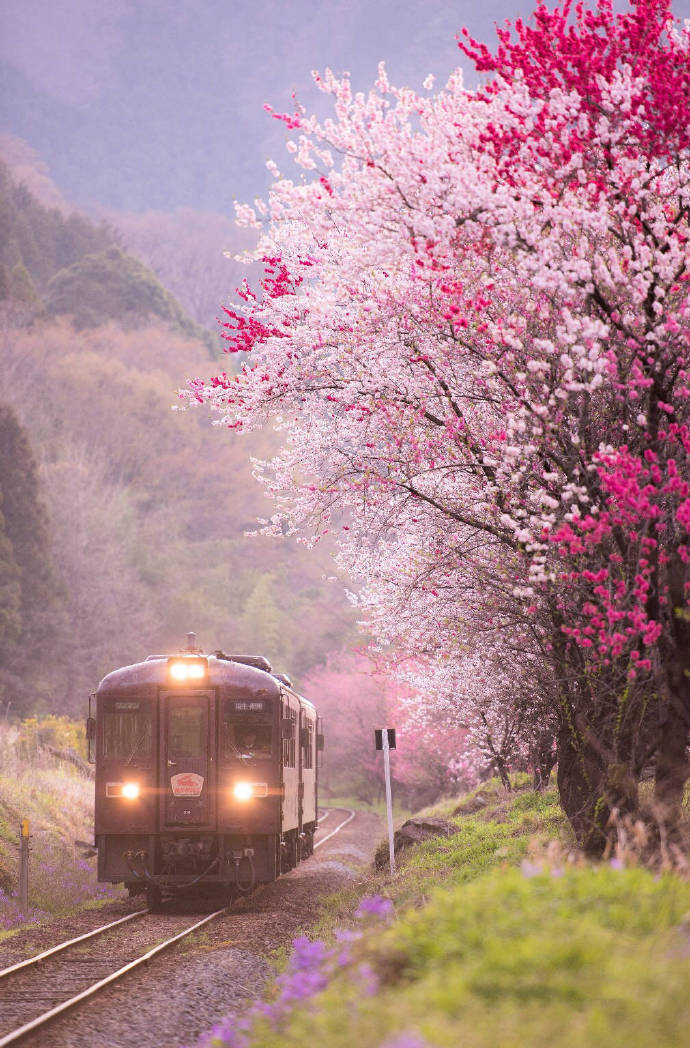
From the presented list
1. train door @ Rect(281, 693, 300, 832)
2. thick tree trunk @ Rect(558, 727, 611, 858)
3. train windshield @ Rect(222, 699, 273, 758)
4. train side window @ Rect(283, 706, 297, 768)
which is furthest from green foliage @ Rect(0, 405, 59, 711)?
thick tree trunk @ Rect(558, 727, 611, 858)

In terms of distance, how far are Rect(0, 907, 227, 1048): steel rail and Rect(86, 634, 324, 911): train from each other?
2.01m

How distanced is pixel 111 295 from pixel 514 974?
221 feet

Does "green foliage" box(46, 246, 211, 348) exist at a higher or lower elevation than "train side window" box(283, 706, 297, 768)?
higher

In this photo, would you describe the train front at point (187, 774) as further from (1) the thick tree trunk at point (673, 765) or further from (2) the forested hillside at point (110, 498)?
(2) the forested hillside at point (110, 498)

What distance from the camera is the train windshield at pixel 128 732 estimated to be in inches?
563

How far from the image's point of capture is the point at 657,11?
966 cm

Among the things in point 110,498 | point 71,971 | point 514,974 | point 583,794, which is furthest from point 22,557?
point 514,974

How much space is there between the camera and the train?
1402cm

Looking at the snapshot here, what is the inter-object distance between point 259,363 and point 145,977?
6.04 m

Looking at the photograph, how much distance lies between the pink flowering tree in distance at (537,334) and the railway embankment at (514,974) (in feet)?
8.17

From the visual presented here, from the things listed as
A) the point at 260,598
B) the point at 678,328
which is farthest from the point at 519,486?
the point at 260,598

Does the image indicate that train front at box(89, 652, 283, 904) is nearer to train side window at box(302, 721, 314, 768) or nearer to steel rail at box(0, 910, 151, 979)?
steel rail at box(0, 910, 151, 979)

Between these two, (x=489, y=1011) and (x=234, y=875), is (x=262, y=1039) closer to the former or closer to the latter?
(x=489, y=1011)

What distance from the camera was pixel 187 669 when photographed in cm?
1446
